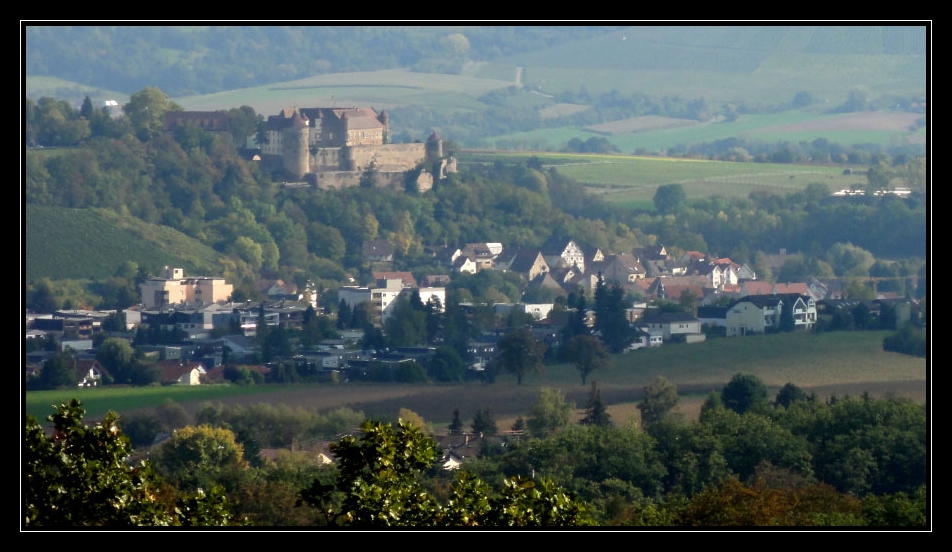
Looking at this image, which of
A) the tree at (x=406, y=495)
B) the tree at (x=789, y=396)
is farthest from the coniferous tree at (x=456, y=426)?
the tree at (x=406, y=495)

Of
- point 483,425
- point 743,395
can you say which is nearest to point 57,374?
point 483,425

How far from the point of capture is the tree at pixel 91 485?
586cm

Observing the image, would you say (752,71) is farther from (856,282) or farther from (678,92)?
(856,282)

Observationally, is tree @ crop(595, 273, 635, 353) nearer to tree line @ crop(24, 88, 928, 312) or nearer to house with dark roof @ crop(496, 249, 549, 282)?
tree line @ crop(24, 88, 928, 312)

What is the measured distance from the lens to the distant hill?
135 feet

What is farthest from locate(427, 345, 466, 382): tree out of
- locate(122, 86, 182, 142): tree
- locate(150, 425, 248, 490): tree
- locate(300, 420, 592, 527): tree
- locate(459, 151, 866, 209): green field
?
locate(300, 420, 592, 527): tree

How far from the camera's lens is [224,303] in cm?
4038

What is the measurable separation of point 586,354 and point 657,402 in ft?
25.1

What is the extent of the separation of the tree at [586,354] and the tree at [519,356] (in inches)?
26.5

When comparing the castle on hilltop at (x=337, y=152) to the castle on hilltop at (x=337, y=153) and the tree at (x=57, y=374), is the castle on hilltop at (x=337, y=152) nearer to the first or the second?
the castle on hilltop at (x=337, y=153)

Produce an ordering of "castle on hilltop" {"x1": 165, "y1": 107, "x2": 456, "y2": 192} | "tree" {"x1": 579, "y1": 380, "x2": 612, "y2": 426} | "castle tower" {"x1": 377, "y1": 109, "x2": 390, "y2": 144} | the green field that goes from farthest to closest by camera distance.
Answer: "castle tower" {"x1": 377, "y1": 109, "x2": 390, "y2": 144} < the green field < "castle on hilltop" {"x1": 165, "y1": 107, "x2": 456, "y2": 192} < "tree" {"x1": 579, "y1": 380, "x2": 612, "y2": 426}

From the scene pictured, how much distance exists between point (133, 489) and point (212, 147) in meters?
47.8

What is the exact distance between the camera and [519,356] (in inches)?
1291

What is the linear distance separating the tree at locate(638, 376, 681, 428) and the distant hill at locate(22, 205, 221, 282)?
64.1ft
